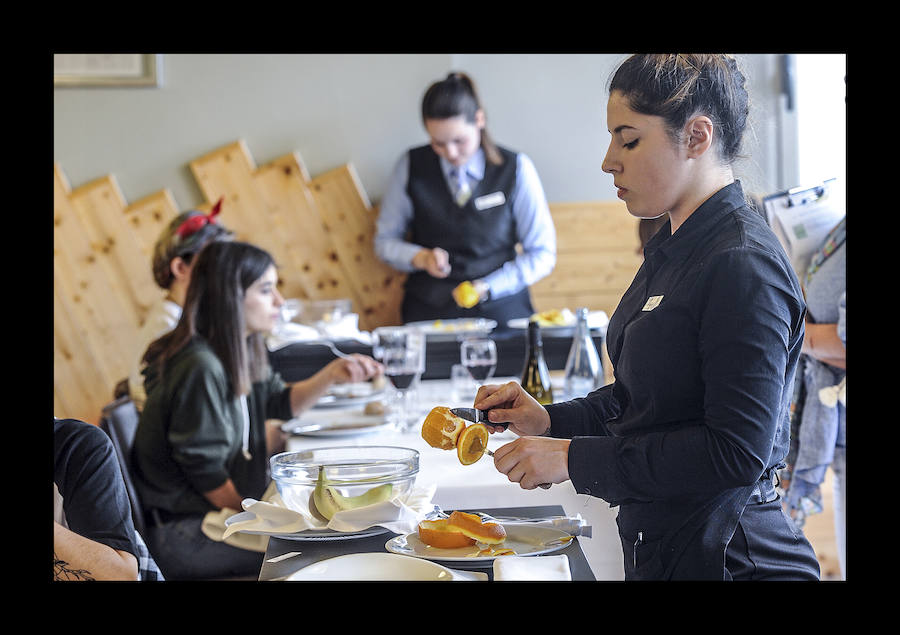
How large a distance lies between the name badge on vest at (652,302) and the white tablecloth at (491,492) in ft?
0.67

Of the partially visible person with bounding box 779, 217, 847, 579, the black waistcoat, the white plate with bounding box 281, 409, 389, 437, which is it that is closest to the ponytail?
the black waistcoat

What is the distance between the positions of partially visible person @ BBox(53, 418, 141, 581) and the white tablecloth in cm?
35

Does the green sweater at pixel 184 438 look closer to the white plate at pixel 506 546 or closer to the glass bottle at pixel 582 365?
the glass bottle at pixel 582 365

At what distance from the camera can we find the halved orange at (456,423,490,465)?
968 mm

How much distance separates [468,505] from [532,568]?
0.33 m

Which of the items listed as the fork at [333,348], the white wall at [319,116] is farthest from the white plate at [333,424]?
the white wall at [319,116]

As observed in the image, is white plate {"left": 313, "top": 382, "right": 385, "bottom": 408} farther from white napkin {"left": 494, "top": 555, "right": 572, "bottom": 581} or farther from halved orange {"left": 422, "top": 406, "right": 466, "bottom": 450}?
white napkin {"left": 494, "top": 555, "right": 572, "bottom": 581}

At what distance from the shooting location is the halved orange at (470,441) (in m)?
0.97

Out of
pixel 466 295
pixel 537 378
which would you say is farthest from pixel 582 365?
pixel 466 295

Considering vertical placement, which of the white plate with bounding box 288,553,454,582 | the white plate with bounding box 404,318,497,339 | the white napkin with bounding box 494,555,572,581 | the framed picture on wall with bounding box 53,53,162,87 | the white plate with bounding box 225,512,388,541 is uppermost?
the framed picture on wall with bounding box 53,53,162,87

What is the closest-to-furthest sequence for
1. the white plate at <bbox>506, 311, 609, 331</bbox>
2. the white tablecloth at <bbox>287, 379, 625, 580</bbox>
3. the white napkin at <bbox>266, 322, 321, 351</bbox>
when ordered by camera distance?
1. the white tablecloth at <bbox>287, 379, 625, 580</bbox>
2. the white plate at <bbox>506, 311, 609, 331</bbox>
3. the white napkin at <bbox>266, 322, 321, 351</bbox>

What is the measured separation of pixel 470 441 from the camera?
3.19ft

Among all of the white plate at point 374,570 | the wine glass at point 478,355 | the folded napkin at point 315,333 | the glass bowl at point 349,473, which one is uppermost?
the glass bowl at point 349,473
